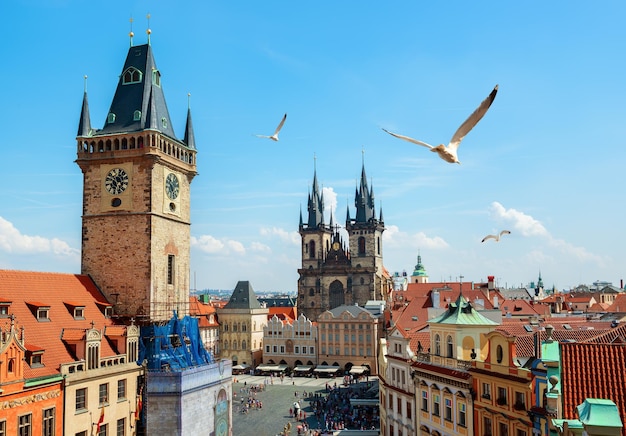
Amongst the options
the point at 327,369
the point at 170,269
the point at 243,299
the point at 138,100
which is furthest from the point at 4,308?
the point at 243,299

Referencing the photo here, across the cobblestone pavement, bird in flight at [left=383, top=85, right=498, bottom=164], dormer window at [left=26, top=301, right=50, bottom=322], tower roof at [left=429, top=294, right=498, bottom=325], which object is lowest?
the cobblestone pavement

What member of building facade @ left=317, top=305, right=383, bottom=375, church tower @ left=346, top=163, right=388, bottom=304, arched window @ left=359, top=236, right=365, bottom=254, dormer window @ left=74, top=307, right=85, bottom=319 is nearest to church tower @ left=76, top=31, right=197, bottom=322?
dormer window @ left=74, top=307, right=85, bottom=319

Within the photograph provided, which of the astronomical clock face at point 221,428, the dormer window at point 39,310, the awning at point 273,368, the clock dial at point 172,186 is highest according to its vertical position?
the clock dial at point 172,186

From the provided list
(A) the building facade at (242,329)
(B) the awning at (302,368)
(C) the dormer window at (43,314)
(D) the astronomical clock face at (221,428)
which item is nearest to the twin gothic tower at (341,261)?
(A) the building facade at (242,329)

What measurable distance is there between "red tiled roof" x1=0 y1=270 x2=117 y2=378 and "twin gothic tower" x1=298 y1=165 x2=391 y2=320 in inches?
3441

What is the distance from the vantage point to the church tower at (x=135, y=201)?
4109 cm

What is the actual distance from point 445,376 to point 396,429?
8.94 m

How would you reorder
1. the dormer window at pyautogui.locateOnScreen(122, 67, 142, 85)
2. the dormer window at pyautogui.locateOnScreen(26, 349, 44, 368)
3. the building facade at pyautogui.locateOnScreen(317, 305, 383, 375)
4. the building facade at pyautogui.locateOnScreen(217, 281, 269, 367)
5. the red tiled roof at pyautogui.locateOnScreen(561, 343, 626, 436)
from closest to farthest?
the red tiled roof at pyautogui.locateOnScreen(561, 343, 626, 436)
the dormer window at pyautogui.locateOnScreen(26, 349, 44, 368)
the dormer window at pyautogui.locateOnScreen(122, 67, 142, 85)
the building facade at pyautogui.locateOnScreen(317, 305, 383, 375)
the building facade at pyautogui.locateOnScreen(217, 281, 269, 367)

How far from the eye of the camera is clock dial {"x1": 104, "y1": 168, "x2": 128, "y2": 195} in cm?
4209

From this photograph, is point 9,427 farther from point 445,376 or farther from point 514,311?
point 514,311

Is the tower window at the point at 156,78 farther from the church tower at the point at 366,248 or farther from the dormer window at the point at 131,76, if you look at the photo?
the church tower at the point at 366,248

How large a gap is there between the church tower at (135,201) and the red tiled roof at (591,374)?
28753 mm

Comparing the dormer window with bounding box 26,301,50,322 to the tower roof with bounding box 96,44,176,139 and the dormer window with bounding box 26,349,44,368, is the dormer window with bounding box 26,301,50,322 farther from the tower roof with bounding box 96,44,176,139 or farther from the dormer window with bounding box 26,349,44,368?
the tower roof with bounding box 96,44,176,139

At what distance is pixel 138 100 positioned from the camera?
144 feet
